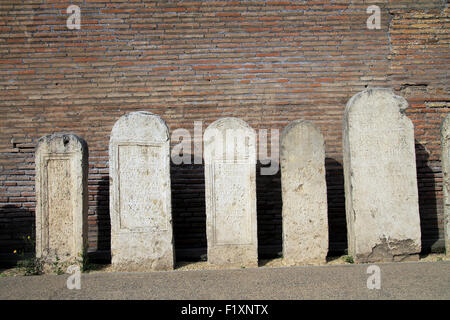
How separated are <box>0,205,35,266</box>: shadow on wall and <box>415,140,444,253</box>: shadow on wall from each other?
6.04 m

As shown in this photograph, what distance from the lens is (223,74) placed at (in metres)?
6.14

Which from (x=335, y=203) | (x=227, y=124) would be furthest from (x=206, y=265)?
(x=335, y=203)

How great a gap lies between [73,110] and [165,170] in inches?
88.0

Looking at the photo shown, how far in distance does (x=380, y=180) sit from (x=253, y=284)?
217 centimetres

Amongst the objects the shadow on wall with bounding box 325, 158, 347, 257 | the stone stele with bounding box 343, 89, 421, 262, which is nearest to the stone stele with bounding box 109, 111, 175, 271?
the stone stele with bounding box 343, 89, 421, 262

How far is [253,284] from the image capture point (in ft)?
13.1

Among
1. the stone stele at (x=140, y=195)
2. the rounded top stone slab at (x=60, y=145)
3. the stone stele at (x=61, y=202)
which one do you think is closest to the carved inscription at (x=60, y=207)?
the stone stele at (x=61, y=202)

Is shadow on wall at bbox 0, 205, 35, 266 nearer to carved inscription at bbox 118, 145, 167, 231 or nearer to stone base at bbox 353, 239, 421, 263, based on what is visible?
carved inscription at bbox 118, 145, 167, 231

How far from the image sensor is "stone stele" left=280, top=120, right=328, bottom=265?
4840mm

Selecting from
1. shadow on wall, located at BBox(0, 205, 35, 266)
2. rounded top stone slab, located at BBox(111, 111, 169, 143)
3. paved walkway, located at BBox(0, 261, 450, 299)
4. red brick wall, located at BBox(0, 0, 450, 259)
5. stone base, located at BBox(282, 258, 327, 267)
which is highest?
red brick wall, located at BBox(0, 0, 450, 259)

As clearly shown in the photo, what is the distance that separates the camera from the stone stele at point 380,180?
190 inches

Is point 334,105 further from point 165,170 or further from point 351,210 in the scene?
point 165,170

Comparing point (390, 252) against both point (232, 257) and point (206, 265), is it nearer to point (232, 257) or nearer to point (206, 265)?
point (232, 257)

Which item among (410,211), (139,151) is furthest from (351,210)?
(139,151)
